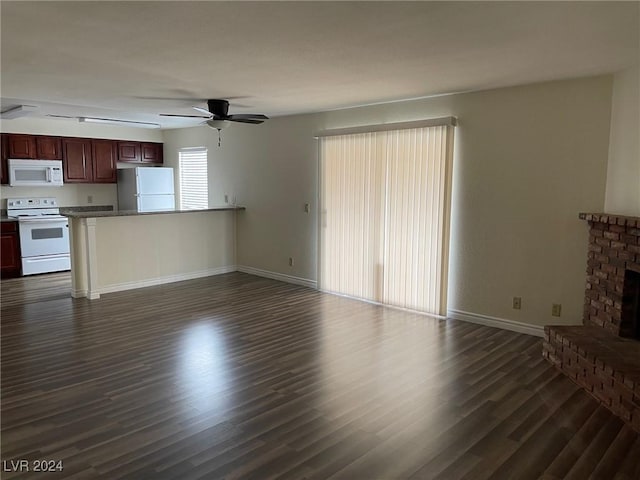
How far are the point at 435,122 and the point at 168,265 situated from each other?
4.25m

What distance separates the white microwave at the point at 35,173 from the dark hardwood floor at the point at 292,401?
3036 millimetres

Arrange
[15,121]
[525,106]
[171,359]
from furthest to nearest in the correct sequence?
[15,121] → [525,106] → [171,359]

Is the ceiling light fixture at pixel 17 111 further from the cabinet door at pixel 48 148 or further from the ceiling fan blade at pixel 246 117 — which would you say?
the ceiling fan blade at pixel 246 117

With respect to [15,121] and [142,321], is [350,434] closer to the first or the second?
[142,321]

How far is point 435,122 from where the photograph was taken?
186 inches

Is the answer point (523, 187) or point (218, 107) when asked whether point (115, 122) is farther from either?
point (523, 187)

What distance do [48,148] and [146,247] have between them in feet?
9.06

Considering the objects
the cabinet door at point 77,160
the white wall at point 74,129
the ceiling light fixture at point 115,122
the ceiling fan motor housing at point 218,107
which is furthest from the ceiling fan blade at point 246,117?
the cabinet door at point 77,160

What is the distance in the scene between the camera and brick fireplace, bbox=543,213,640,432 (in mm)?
2928

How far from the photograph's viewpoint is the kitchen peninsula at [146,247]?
566cm

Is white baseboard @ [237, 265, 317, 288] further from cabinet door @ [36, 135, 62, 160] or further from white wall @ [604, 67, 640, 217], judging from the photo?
white wall @ [604, 67, 640, 217]

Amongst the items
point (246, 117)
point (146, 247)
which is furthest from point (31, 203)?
point (246, 117)

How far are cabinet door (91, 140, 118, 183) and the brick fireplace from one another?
750 centimetres

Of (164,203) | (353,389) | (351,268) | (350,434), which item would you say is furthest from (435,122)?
(164,203)
